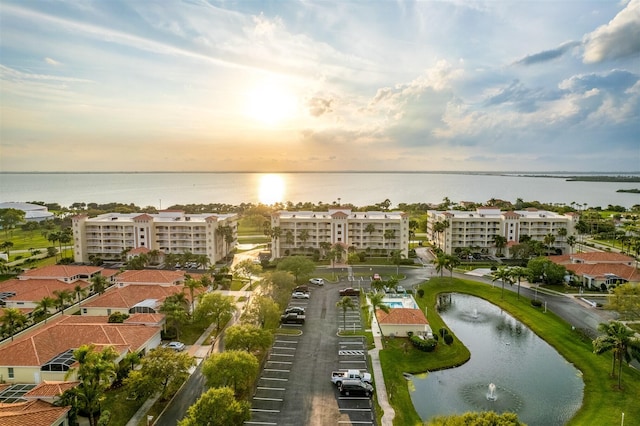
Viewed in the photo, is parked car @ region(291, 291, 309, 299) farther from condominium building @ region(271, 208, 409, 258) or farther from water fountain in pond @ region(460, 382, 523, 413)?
condominium building @ region(271, 208, 409, 258)

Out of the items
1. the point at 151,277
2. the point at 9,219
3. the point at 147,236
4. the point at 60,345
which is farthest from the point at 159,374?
the point at 9,219

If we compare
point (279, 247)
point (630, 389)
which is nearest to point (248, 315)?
point (630, 389)

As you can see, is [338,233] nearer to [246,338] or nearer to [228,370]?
[246,338]

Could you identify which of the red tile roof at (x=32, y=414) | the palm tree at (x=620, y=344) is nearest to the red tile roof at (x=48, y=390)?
the red tile roof at (x=32, y=414)

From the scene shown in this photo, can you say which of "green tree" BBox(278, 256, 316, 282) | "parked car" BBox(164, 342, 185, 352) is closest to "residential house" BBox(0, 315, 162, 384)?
"parked car" BBox(164, 342, 185, 352)

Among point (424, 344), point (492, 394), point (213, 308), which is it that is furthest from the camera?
point (213, 308)

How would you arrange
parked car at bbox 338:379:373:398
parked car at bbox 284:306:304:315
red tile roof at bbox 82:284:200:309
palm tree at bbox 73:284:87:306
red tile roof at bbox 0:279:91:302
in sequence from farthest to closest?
red tile roof at bbox 0:279:91:302, palm tree at bbox 73:284:87:306, parked car at bbox 284:306:304:315, red tile roof at bbox 82:284:200:309, parked car at bbox 338:379:373:398
